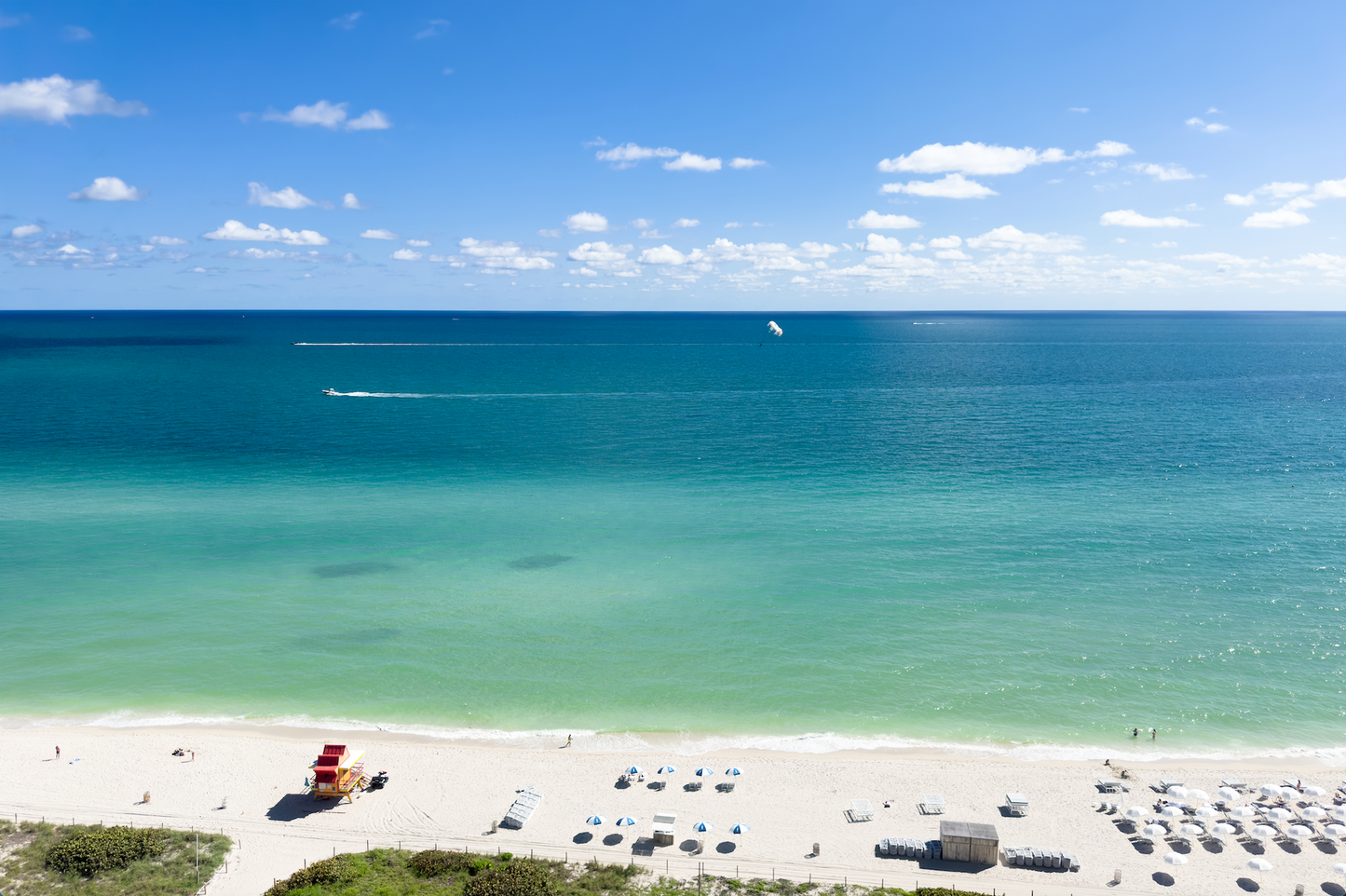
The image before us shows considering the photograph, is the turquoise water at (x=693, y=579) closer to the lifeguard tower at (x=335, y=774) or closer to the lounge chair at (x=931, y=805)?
the lounge chair at (x=931, y=805)

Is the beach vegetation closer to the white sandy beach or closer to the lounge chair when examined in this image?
the white sandy beach

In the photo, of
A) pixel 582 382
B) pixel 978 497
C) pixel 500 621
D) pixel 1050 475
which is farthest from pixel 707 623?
pixel 582 382

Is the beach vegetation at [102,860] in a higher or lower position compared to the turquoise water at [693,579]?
lower

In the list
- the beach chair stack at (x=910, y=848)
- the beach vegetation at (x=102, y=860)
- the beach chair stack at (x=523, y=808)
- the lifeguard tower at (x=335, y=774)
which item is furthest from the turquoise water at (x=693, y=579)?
the beach vegetation at (x=102, y=860)

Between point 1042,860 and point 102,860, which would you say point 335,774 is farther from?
point 1042,860

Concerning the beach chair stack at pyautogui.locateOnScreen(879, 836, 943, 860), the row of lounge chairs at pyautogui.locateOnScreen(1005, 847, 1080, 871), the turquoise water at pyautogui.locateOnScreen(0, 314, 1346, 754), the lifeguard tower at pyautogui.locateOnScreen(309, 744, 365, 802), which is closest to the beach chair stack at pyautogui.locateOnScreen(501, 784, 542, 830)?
the turquoise water at pyautogui.locateOnScreen(0, 314, 1346, 754)
